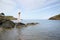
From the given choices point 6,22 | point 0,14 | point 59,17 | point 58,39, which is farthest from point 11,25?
point 59,17

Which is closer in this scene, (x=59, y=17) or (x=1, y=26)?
(x=1, y=26)

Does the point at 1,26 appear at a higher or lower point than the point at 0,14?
lower

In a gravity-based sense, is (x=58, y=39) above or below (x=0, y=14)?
below

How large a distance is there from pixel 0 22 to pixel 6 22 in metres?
1.60

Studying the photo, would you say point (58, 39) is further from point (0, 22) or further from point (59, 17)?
point (59, 17)

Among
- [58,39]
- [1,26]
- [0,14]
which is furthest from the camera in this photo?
[0,14]

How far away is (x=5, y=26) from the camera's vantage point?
30078mm

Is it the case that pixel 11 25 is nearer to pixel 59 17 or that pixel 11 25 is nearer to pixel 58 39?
pixel 58 39

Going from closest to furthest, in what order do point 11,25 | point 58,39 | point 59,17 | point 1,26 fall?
point 58,39
point 1,26
point 11,25
point 59,17

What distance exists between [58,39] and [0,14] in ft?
88.4

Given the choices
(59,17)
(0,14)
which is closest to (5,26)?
(0,14)

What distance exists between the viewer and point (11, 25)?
105 ft

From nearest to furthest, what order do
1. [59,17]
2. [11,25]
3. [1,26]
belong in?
1. [1,26]
2. [11,25]
3. [59,17]

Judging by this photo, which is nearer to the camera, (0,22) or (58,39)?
(58,39)
